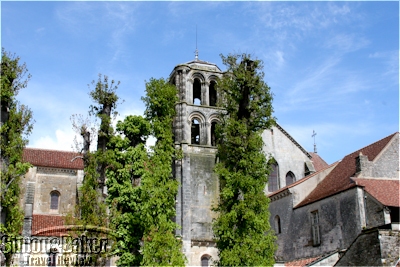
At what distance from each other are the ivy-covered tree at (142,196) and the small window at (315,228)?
25.4ft

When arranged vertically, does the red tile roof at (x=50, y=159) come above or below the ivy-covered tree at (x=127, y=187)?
above

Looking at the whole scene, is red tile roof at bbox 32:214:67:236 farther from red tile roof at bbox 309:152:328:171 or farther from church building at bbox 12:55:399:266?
A: red tile roof at bbox 309:152:328:171

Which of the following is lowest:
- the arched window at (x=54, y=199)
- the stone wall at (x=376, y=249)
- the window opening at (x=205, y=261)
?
the window opening at (x=205, y=261)

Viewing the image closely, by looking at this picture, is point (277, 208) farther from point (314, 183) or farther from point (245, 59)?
point (245, 59)

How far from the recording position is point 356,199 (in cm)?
2370

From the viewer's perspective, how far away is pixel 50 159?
38688 millimetres

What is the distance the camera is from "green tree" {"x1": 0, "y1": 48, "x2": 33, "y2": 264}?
2044cm

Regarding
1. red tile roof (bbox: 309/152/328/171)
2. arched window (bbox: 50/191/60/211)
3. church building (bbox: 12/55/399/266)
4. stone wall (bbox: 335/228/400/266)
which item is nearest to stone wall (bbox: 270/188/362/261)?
church building (bbox: 12/55/399/266)

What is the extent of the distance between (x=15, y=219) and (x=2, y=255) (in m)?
2.41

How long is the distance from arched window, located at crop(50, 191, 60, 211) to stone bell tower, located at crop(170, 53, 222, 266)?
1094 centimetres

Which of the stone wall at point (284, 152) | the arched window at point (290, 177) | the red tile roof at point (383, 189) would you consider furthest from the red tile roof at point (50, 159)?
the red tile roof at point (383, 189)

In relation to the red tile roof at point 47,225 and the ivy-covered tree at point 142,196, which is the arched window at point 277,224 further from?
the red tile roof at point 47,225

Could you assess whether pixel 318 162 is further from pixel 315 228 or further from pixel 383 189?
pixel 383 189

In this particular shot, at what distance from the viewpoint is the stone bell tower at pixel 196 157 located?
3166cm
